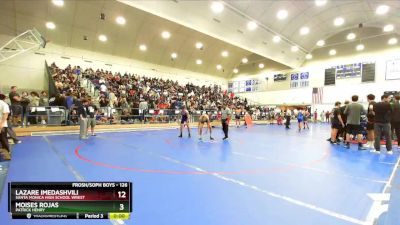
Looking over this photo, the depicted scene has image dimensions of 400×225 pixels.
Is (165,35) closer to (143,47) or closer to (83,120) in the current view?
(143,47)

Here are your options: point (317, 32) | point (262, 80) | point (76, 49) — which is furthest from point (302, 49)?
point (76, 49)

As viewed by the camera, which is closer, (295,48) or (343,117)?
(343,117)

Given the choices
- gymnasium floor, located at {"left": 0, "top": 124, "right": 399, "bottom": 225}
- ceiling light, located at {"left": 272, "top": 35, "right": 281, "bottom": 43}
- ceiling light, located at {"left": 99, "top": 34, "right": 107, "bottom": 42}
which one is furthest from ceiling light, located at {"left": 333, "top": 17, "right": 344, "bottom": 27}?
ceiling light, located at {"left": 99, "top": 34, "right": 107, "bottom": 42}

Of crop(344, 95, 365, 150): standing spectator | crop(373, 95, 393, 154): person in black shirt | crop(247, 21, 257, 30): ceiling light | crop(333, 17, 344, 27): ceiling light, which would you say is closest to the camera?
crop(373, 95, 393, 154): person in black shirt

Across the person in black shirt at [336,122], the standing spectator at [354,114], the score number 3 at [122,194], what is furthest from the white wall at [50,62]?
the standing spectator at [354,114]

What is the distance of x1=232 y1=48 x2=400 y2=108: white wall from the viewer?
956 inches

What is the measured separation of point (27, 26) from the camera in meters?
17.1

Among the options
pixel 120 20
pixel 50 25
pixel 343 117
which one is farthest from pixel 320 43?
pixel 50 25

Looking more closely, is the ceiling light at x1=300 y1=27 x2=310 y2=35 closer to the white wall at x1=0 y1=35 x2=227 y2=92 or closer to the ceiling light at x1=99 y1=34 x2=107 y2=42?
the white wall at x1=0 y1=35 x2=227 y2=92

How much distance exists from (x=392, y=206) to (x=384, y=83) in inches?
1096

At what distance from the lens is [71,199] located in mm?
1875

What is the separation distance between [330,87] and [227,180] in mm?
29060

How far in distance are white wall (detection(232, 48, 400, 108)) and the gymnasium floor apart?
22.8m

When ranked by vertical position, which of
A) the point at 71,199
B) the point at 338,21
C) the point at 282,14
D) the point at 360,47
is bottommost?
the point at 71,199
